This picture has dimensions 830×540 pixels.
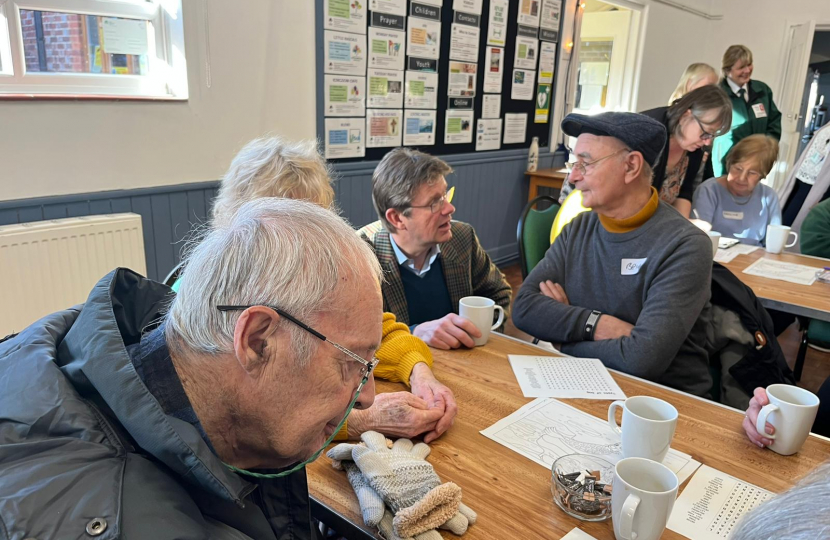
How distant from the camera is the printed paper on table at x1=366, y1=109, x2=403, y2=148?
12.4 feet

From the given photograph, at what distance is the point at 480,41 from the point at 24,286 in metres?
3.47

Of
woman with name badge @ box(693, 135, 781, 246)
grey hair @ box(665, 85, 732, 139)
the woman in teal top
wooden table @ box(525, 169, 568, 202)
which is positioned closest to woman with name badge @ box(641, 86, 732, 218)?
grey hair @ box(665, 85, 732, 139)

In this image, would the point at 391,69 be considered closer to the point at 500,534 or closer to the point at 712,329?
the point at 712,329

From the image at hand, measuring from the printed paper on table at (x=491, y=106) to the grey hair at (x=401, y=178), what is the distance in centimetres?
275

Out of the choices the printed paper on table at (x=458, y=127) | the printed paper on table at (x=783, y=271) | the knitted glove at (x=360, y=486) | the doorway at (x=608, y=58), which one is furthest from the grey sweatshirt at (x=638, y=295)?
the doorway at (x=608, y=58)

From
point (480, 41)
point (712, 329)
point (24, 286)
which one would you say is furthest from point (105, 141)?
point (480, 41)

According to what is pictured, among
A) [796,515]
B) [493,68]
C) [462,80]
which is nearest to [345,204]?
[462,80]

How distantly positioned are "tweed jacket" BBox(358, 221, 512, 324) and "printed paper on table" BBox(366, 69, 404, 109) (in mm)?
1811

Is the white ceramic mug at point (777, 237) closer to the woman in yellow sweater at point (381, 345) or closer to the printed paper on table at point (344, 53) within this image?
the woman in yellow sweater at point (381, 345)

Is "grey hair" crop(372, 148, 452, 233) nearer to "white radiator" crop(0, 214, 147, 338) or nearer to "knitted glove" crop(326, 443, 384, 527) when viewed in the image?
"knitted glove" crop(326, 443, 384, 527)

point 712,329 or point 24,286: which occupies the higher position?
point 712,329

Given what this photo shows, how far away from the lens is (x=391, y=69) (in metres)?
3.83

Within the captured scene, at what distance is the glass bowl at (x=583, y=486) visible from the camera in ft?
3.14

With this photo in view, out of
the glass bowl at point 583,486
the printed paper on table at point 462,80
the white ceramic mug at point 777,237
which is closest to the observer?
the glass bowl at point 583,486
